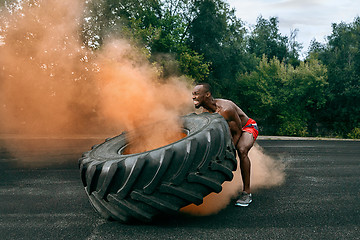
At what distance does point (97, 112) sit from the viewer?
9.23 metres

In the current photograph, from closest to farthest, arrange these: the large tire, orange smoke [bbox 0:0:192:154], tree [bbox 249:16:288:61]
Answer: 1. the large tire
2. orange smoke [bbox 0:0:192:154]
3. tree [bbox 249:16:288:61]

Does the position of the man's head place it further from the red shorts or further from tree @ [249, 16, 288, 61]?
tree @ [249, 16, 288, 61]

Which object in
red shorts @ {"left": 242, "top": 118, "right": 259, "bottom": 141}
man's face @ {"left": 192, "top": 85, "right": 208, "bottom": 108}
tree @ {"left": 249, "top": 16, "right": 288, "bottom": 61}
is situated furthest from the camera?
tree @ {"left": 249, "top": 16, "right": 288, "bottom": 61}

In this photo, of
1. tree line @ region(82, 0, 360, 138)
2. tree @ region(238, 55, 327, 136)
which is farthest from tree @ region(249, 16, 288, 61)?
tree @ region(238, 55, 327, 136)

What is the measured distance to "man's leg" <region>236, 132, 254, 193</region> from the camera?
133 inches

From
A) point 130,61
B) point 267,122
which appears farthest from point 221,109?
point 267,122

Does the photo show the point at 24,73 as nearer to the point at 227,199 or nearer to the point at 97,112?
the point at 97,112

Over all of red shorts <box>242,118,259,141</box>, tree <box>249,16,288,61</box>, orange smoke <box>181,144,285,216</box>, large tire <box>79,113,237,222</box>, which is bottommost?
orange smoke <box>181,144,285,216</box>

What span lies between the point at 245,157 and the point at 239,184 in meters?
0.88

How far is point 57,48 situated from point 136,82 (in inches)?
130

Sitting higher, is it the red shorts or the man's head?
the man's head

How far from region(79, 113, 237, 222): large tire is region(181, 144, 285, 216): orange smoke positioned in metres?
0.56

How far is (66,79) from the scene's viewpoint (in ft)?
28.9

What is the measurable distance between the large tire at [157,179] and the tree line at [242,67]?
1180 centimetres
